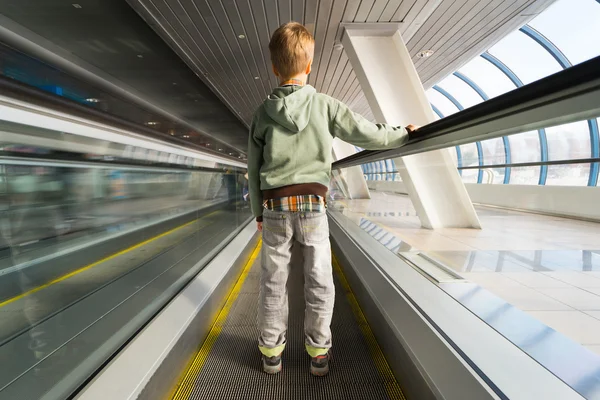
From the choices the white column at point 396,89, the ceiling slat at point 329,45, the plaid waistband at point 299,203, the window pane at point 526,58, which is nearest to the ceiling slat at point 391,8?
the white column at point 396,89

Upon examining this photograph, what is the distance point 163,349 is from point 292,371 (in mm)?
724

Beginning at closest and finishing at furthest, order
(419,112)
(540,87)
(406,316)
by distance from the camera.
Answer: (540,87)
(406,316)
(419,112)

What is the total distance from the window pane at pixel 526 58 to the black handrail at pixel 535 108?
1007 cm

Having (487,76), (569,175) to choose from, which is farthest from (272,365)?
(487,76)

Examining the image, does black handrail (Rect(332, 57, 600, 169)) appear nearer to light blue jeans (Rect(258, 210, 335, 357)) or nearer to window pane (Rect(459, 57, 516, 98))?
light blue jeans (Rect(258, 210, 335, 357))

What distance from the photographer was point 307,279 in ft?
6.37

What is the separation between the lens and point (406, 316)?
1755 mm

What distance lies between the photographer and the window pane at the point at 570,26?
331 inches

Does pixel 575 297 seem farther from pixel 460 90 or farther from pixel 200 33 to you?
pixel 460 90

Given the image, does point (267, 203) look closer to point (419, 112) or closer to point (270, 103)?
point (270, 103)

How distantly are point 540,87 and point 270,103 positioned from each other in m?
1.19

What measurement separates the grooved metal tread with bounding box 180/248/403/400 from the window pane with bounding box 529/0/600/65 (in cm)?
992

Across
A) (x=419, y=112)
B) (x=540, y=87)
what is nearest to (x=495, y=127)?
(x=540, y=87)

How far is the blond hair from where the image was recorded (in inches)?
72.1
